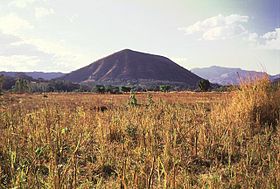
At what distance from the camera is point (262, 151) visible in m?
5.43

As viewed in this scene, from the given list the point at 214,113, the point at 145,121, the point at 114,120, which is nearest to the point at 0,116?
the point at 114,120

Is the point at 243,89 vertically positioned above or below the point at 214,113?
above

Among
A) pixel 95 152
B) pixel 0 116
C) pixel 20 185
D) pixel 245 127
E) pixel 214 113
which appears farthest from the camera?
pixel 214 113

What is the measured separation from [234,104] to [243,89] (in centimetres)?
47

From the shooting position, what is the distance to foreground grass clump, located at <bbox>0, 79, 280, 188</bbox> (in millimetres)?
3740

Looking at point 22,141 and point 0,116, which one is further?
point 0,116

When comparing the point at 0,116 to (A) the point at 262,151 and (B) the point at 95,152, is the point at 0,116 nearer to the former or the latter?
(B) the point at 95,152

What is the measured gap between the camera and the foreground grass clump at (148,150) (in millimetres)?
3740

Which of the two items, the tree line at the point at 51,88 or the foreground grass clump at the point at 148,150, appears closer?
the foreground grass clump at the point at 148,150

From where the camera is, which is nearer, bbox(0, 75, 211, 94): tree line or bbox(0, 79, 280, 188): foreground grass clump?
bbox(0, 79, 280, 188): foreground grass clump

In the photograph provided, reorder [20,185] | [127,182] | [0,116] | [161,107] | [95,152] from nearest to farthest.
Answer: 1. [20,185]
2. [127,182]
3. [95,152]
4. [0,116]
5. [161,107]

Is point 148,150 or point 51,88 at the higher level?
point 148,150

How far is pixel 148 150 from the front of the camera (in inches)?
195

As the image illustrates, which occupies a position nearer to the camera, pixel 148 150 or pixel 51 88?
pixel 148 150
